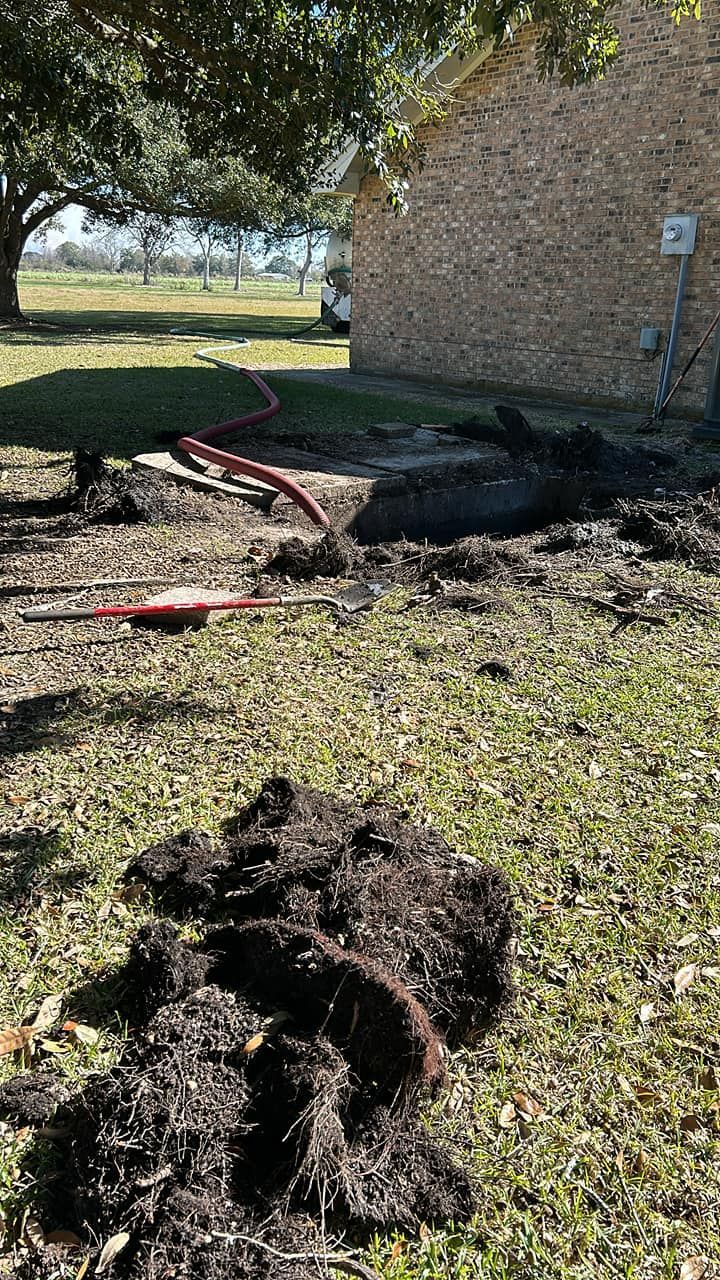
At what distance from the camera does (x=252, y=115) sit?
26.3 ft

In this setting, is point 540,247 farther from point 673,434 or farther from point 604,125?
point 673,434

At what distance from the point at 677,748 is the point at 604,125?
12737mm

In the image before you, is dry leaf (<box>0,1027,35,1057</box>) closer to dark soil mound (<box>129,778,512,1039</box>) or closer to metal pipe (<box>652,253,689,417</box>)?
dark soil mound (<box>129,778,512,1039</box>)

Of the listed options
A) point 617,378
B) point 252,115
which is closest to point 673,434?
point 617,378

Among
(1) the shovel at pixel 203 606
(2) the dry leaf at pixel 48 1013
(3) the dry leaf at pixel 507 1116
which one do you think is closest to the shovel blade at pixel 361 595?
(1) the shovel at pixel 203 606

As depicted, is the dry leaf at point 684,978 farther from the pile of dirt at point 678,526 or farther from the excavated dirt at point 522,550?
the pile of dirt at point 678,526

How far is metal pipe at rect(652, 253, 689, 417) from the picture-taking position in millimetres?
12891

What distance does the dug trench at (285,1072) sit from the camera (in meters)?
1.91

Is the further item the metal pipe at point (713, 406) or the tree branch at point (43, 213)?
the tree branch at point (43, 213)

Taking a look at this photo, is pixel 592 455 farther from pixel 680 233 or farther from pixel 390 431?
pixel 680 233

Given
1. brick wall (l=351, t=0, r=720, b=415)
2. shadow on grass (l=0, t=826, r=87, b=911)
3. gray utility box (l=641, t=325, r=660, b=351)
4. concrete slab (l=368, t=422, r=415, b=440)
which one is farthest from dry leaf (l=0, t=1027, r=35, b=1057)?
gray utility box (l=641, t=325, r=660, b=351)

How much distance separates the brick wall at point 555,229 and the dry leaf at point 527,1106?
40.5 feet

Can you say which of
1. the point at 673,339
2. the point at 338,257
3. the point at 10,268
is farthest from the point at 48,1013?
the point at 338,257

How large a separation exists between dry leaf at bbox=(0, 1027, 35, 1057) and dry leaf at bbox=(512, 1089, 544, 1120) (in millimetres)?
1218
